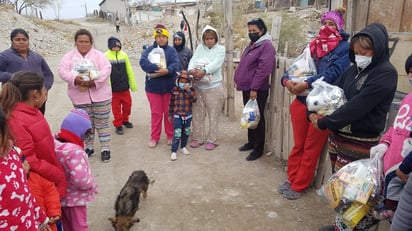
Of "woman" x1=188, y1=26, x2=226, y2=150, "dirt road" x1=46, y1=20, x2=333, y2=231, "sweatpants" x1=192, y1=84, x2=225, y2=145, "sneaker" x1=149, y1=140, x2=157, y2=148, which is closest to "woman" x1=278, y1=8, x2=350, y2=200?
"dirt road" x1=46, y1=20, x2=333, y2=231

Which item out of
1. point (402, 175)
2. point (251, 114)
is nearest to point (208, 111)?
point (251, 114)

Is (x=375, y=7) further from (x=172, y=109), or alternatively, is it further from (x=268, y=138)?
(x=172, y=109)

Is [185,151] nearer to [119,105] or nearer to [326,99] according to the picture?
[119,105]

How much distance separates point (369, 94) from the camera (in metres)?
2.48

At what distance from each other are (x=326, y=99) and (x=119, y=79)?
4.32 metres

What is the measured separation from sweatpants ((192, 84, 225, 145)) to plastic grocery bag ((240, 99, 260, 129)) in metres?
0.77

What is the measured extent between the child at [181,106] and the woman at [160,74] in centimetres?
24

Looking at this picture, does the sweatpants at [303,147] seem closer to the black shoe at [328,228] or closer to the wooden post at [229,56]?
the black shoe at [328,228]

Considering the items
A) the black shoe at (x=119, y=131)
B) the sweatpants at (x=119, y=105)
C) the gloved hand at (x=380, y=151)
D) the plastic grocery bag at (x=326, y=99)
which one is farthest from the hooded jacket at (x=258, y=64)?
the black shoe at (x=119, y=131)

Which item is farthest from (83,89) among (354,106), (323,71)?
(354,106)

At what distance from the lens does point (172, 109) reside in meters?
5.21

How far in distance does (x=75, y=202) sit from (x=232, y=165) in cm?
266

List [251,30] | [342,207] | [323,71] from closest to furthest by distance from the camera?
[342,207], [323,71], [251,30]

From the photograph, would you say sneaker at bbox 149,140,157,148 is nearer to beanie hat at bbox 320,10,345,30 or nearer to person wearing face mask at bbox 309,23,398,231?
person wearing face mask at bbox 309,23,398,231
